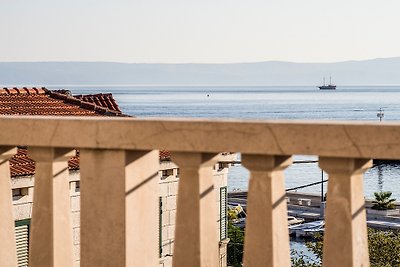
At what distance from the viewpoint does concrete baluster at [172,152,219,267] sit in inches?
181

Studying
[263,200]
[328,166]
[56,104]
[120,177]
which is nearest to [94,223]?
[120,177]

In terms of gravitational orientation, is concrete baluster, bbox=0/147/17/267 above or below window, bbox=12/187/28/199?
below

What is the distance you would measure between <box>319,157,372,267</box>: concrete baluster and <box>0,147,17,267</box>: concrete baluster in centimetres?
182

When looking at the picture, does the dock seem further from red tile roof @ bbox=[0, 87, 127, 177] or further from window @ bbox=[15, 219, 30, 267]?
window @ bbox=[15, 219, 30, 267]

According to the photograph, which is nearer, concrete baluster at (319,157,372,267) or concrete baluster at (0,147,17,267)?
concrete baluster at (319,157,372,267)

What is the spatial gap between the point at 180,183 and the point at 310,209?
89.5 metres

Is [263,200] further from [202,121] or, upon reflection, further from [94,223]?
[94,223]

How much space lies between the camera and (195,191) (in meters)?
4.60

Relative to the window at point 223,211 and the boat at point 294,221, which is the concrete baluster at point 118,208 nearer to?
the window at point 223,211

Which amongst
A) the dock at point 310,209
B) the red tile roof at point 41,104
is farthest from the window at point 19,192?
the dock at point 310,209

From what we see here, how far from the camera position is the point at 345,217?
4.27 m

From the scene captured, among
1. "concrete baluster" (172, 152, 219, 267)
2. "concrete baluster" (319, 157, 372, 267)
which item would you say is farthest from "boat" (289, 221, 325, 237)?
"concrete baluster" (319, 157, 372, 267)

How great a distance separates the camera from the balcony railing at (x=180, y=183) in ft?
14.0

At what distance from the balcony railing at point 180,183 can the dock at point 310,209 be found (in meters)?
71.3
